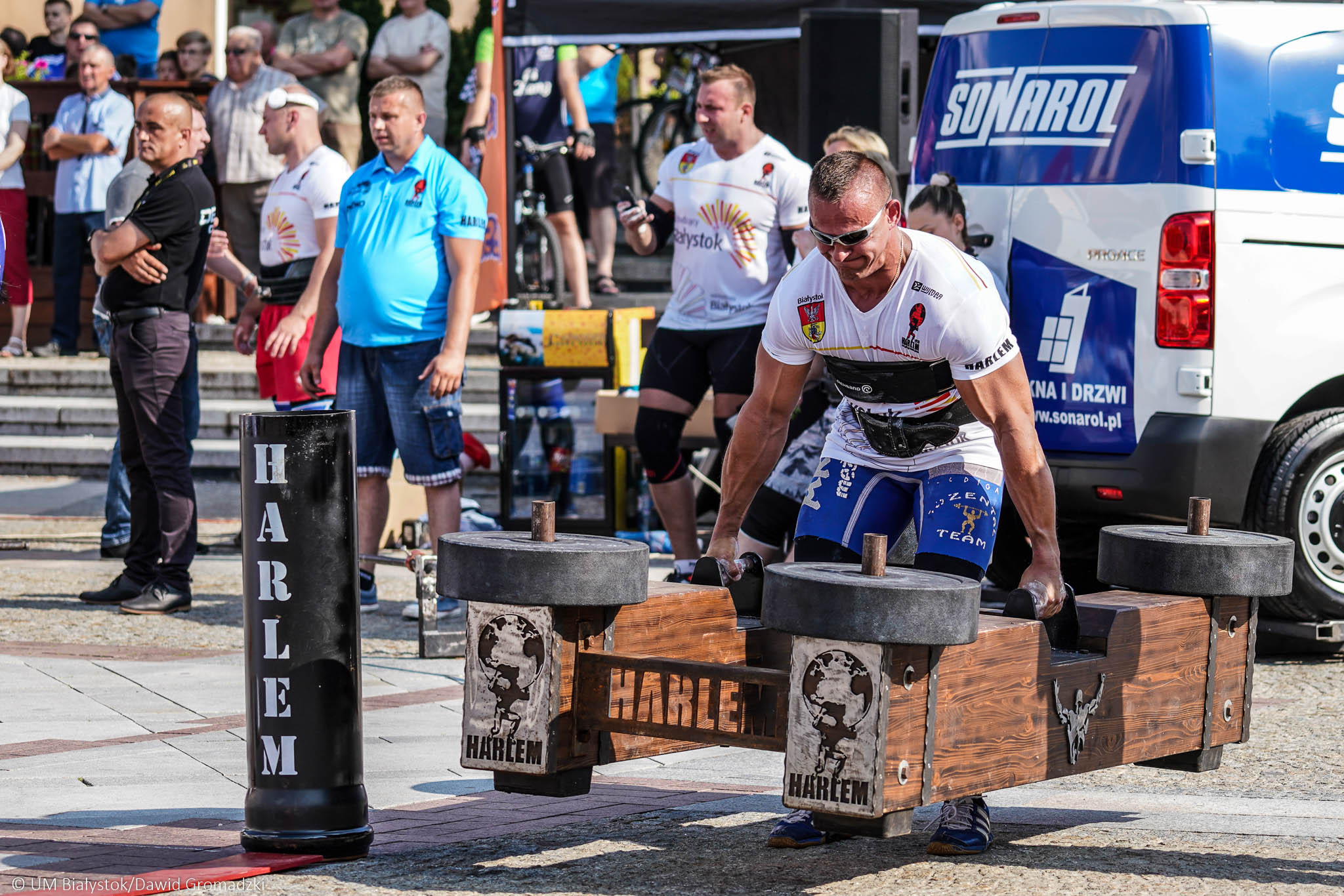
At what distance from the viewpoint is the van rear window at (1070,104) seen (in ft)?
24.8

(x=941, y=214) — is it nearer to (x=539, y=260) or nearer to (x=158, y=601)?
(x=158, y=601)

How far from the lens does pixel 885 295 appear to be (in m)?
4.90

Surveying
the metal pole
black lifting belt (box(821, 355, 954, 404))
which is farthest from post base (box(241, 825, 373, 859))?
black lifting belt (box(821, 355, 954, 404))

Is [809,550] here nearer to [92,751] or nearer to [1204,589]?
[1204,589]

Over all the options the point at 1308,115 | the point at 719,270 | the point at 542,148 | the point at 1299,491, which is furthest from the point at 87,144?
the point at 1299,491

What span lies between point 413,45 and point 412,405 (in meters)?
7.86

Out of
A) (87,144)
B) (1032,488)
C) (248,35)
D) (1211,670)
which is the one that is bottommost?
(1211,670)

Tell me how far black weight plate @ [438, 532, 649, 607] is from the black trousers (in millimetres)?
4174

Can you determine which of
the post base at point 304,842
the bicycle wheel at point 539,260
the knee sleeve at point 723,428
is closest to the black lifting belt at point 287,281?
the knee sleeve at point 723,428

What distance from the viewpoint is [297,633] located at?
4656 mm

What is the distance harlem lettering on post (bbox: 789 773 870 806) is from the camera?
4.10 m

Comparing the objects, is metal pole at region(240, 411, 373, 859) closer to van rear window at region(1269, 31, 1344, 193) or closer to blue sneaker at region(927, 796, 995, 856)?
blue sneaker at region(927, 796, 995, 856)

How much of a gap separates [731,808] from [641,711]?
956 mm

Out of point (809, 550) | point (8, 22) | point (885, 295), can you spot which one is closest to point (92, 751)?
point (809, 550)
